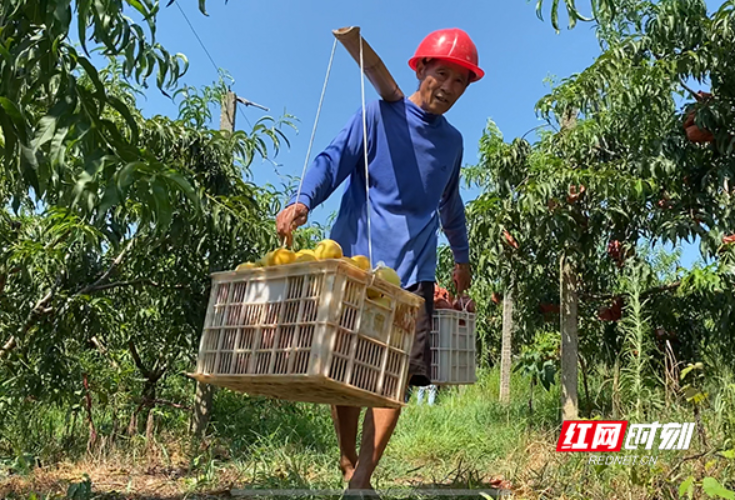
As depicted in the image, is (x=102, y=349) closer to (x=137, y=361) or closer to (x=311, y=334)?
(x=137, y=361)

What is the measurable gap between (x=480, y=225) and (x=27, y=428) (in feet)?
8.63

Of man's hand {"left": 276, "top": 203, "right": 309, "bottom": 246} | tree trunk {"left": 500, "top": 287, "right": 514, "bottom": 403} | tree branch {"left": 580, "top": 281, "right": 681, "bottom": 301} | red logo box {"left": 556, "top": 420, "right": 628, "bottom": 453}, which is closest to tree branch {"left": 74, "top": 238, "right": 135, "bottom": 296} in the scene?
man's hand {"left": 276, "top": 203, "right": 309, "bottom": 246}

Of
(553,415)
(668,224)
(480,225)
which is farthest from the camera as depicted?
(553,415)

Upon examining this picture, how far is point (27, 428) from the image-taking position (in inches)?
139

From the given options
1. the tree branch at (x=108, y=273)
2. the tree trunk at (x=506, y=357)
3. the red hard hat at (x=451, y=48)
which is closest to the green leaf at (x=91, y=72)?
the red hard hat at (x=451, y=48)

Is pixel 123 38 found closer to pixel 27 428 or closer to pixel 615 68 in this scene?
pixel 27 428

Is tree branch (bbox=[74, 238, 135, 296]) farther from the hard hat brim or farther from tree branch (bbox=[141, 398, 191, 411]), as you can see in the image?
the hard hat brim

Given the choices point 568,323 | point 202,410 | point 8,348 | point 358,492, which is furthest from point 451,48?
point 202,410

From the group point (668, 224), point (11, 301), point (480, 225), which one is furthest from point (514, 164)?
point (11, 301)

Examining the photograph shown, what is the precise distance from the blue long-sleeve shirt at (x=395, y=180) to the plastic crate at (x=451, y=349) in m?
0.32

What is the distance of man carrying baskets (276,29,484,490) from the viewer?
2428 millimetres

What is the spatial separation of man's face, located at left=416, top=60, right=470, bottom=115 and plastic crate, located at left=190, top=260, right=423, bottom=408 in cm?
87

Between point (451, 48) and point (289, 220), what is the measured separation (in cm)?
84

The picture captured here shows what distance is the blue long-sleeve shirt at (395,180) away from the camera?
2471 mm
